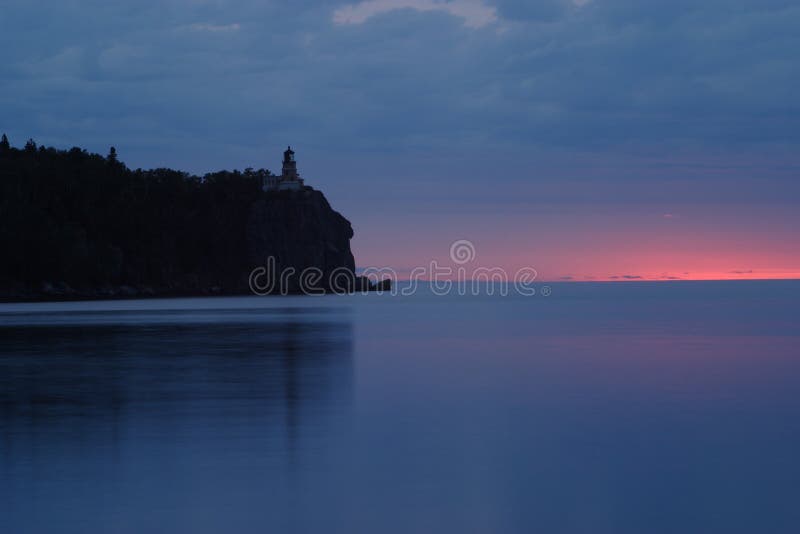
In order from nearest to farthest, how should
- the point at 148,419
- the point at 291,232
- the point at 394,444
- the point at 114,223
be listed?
1. the point at 394,444
2. the point at 148,419
3. the point at 114,223
4. the point at 291,232

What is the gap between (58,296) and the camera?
12712 centimetres

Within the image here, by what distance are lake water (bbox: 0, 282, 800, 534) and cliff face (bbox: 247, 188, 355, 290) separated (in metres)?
126

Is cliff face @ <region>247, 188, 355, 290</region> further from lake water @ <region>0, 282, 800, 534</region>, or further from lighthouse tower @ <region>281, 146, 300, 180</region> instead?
lake water @ <region>0, 282, 800, 534</region>

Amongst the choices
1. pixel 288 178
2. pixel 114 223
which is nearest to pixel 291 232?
pixel 288 178

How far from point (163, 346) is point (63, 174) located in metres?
113

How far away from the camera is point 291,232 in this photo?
161 meters

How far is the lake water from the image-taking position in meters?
11.5

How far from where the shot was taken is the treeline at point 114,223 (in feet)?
401

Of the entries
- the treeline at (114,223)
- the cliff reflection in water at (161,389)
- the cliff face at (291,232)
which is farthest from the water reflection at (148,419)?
the cliff face at (291,232)

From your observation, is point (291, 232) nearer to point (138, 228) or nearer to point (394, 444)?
point (138, 228)

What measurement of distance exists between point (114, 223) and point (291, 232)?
30200mm

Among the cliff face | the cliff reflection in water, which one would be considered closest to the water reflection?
the cliff reflection in water

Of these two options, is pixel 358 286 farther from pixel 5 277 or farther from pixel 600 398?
pixel 600 398

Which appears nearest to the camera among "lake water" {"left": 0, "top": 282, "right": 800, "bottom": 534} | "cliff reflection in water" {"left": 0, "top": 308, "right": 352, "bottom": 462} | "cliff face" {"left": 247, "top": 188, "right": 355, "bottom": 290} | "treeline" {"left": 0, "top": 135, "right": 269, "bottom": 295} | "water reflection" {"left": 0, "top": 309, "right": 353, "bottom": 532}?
"lake water" {"left": 0, "top": 282, "right": 800, "bottom": 534}
